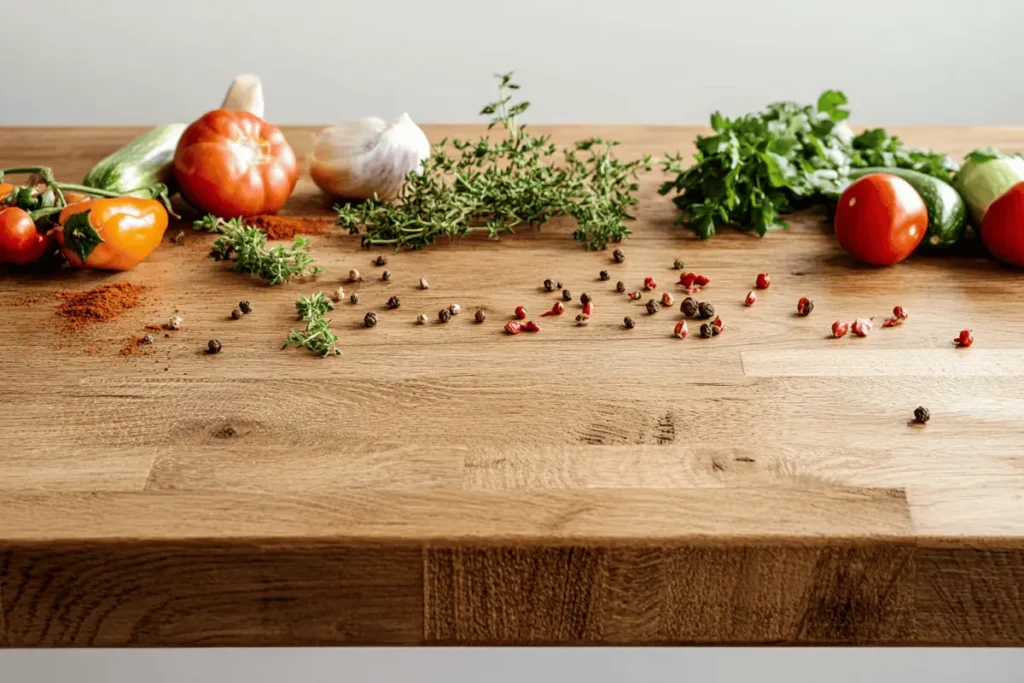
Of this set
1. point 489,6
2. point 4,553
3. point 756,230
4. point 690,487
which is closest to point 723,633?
point 690,487

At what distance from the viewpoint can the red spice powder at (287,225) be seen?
6.60ft

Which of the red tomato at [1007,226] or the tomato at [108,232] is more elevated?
the red tomato at [1007,226]

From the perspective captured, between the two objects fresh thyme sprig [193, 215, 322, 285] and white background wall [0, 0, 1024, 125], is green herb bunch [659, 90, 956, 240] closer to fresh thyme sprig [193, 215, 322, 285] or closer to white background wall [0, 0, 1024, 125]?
fresh thyme sprig [193, 215, 322, 285]

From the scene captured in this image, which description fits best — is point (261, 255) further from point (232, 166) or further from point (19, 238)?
point (19, 238)

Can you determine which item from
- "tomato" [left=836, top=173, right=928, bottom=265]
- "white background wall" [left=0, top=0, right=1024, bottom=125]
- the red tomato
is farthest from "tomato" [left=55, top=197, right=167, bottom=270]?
"white background wall" [left=0, top=0, right=1024, bottom=125]

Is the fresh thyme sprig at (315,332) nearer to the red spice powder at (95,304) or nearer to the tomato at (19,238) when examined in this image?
the red spice powder at (95,304)

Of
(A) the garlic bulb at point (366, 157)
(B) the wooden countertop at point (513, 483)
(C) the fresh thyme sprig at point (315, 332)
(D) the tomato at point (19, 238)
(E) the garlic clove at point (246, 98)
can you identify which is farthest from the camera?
(E) the garlic clove at point (246, 98)

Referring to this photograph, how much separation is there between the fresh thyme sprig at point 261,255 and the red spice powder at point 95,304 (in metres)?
0.16

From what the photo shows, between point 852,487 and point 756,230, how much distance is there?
809mm

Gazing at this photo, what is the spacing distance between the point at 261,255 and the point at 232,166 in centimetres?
26

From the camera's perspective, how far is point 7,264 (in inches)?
73.4

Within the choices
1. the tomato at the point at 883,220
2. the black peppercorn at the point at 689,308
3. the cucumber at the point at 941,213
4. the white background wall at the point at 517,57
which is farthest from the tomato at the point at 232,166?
the white background wall at the point at 517,57

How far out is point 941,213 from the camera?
1879 mm

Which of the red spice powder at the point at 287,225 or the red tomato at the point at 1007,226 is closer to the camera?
the red tomato at the point at 1007,226
